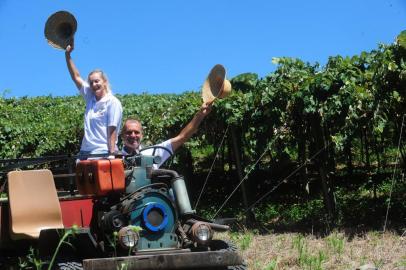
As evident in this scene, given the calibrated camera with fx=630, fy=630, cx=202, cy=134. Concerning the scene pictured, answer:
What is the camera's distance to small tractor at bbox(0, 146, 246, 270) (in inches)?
179

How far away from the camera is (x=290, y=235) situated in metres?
8.16

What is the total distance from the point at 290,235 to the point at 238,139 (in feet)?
7.61

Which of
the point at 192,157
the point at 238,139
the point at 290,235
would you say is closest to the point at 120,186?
the point at 290,235

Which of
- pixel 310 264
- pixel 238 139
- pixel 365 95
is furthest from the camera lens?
pixel 238 139

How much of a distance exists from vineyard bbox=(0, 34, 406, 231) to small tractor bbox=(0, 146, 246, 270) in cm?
338

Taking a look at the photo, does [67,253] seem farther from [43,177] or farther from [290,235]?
[290,235]

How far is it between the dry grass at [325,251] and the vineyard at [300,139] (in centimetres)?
76

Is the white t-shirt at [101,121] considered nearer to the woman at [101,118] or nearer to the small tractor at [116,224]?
the woman at [101,118]

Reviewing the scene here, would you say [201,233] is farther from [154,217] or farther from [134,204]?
[134,204]

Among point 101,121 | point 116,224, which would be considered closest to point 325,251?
point 101,121

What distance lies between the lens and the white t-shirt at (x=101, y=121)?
5.74 meters

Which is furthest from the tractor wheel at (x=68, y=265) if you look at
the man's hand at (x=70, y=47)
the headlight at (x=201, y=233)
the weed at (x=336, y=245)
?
the weed at (x=336, y=245)

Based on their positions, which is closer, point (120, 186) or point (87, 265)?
point (87, 265)

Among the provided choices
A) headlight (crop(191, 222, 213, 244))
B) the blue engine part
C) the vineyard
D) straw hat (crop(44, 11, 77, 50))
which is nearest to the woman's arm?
the blue engine part
